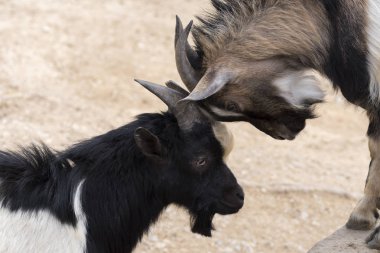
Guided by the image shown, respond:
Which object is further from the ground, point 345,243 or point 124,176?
point 124,176

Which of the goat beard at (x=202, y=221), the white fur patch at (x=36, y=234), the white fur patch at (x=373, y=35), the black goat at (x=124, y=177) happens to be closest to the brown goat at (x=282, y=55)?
the white fur patch at (x=373, y=35)

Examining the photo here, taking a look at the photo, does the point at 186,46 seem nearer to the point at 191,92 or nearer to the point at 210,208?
the point at 191,92

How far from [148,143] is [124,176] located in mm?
265

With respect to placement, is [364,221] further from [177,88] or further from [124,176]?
[124,176]

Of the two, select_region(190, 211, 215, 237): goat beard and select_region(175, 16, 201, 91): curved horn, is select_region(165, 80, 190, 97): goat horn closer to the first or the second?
select_region(175, 16, 201, 91): curved horn

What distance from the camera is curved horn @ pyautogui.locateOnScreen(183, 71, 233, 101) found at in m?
4.32

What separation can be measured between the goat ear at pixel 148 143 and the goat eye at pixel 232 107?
17.8 inches

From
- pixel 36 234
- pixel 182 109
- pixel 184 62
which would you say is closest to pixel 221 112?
pixel 182 109

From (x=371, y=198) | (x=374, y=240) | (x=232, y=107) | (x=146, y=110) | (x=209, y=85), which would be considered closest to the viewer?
(x=209, y=85)

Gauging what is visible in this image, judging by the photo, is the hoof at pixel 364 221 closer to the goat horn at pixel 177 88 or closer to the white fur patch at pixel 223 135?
the white fur patch at pixel 223 135

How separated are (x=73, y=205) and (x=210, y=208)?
2.50 feet

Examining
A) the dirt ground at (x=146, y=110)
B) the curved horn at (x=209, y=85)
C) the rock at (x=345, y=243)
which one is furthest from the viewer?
the dirt ground at (x=146, y=110)

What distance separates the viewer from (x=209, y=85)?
4434 mm

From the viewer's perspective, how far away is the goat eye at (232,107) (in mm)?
4543
